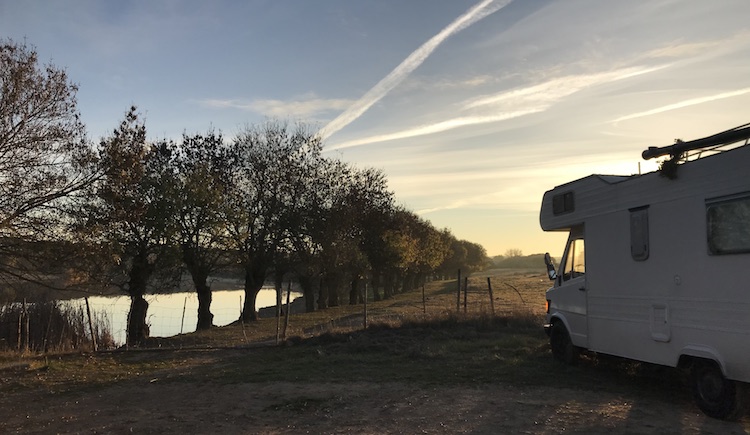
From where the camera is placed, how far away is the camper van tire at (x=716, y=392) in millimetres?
6691

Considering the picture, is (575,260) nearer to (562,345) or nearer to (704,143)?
(562,345)

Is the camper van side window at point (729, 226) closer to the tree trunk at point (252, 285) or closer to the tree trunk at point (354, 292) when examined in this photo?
the tree trunk at point (252, 285)

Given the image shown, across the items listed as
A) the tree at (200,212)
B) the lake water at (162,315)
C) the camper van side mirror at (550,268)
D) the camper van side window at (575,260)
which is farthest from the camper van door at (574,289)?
the tree at (200,212)

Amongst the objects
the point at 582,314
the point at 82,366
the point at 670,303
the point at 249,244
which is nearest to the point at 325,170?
the point at 249,244

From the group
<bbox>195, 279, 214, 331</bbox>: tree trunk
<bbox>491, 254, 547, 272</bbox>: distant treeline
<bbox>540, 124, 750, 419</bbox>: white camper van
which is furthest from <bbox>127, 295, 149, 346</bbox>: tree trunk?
<bbox>491, 254, 547, 272</bbox>: distant treeline

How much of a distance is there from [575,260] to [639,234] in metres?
2.04

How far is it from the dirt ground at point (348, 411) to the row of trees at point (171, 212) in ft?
23.9

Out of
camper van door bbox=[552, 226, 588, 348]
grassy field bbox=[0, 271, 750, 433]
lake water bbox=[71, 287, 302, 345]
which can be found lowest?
lake water bbox=[71, 287, 302, 345]

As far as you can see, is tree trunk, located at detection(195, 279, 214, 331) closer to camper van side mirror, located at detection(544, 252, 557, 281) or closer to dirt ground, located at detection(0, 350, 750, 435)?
dirt ground, located at detection(0, 350, 750, 435)

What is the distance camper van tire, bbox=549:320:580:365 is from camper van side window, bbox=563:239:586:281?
1013 millimetres

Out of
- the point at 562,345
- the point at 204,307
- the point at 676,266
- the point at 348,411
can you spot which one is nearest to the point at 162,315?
the point at 204,307

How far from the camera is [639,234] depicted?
820 centimetres

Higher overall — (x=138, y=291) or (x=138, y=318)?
(x=138, y=291)

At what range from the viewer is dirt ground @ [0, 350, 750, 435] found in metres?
6.75
